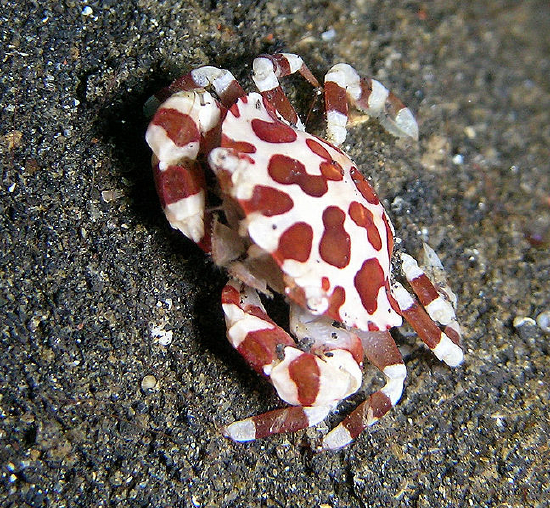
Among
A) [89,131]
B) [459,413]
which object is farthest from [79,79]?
[459,413]

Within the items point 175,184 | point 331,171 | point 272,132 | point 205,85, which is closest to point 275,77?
point 205,85

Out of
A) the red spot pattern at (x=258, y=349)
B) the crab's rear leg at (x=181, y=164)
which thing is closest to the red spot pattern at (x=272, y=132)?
the crab's rear leg at (x=181, y=164)

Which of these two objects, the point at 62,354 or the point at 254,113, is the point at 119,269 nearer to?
the point at 62,354

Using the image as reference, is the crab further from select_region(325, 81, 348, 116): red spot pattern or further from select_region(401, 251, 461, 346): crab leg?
select_region(325, 81, 348, 116): red spot pattern

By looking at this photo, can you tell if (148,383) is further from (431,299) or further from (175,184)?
(431,299)

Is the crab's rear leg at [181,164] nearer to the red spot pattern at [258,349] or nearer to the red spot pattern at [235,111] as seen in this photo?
the red spot pattern at [235,111]

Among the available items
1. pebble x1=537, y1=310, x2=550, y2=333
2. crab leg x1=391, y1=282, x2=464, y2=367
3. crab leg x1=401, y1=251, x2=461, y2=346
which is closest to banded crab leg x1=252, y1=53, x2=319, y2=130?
crab leg x1=401, y1=251, x2=461, y2=346
